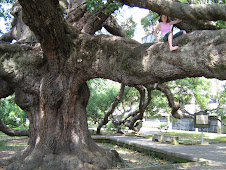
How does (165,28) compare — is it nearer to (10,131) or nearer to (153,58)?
(153,58)

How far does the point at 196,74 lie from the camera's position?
3.92 m

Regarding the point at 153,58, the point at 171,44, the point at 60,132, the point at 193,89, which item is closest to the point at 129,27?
the point at 193,89

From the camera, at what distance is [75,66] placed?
590 centimetres

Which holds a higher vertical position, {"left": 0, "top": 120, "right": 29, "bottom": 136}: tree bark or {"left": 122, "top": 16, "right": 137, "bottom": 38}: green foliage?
{"left": 122, "top": 16, "right": 137, "bottom": 38}: green foliage

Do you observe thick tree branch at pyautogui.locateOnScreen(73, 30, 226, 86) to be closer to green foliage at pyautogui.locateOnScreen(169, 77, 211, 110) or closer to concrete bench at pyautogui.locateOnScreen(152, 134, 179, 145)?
concrete bench at pyautogui.locateOnScreen(152, 134, 179, 145)

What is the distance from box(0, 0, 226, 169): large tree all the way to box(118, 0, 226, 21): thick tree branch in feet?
0.06

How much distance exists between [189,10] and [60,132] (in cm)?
469

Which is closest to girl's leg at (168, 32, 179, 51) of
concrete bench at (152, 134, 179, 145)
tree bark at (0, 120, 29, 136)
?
tree bark at (0, 120, 29, 136)

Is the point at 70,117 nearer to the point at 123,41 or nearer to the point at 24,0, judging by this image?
the point at 123,41

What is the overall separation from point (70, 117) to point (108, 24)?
4.51 m

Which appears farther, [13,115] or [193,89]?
[13,115]

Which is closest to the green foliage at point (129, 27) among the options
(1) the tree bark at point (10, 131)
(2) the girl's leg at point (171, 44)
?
(1) the tree bark at point (10, 131)

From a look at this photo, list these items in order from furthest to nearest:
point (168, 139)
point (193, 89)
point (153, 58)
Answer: point (193, 89) → point (168, 139) → point (153, 58)

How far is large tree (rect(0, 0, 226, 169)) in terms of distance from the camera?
405cm
